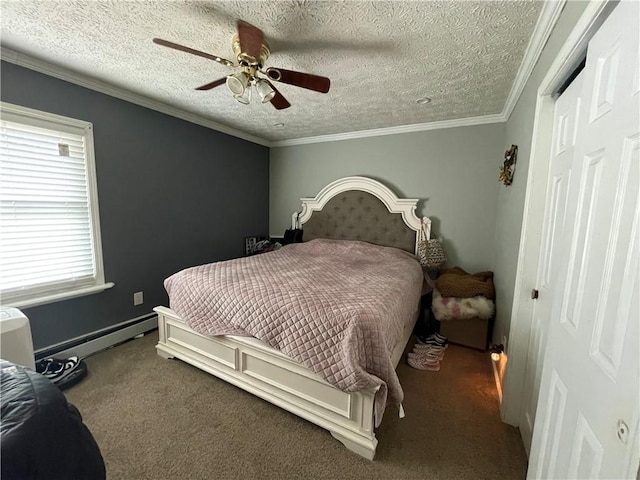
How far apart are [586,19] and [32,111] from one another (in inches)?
129

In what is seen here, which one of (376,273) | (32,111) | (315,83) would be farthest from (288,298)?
(32,111)

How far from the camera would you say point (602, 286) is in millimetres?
687

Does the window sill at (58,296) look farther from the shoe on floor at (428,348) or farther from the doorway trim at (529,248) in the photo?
the doorway trim at (529,248)

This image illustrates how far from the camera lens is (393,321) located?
5.62 feet

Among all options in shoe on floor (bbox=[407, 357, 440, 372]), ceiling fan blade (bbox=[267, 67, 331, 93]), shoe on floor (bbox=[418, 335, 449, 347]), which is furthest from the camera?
shoe on floor (bbox=[418, 335, 449, 347])

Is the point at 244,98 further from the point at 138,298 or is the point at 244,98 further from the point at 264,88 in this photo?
the point at 138,298

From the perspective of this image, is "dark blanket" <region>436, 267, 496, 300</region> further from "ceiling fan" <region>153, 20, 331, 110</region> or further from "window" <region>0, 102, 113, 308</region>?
"window" <region>0, 102, 113, 308</region>

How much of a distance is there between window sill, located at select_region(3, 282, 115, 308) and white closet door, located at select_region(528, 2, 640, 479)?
320 cm

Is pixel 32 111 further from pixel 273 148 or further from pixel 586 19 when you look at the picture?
pixel 586 19

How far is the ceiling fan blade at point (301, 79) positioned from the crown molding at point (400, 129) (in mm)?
1935

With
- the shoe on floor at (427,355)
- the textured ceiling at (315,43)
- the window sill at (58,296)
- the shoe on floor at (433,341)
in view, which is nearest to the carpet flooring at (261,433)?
the shoe on floor at (427,355)

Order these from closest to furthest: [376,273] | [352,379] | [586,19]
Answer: [586,19]
[352,379]
[376,273]

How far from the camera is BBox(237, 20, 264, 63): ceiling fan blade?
1.48 metres

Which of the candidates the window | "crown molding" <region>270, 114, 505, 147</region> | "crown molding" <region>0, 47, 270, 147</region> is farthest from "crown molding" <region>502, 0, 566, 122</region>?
the window
